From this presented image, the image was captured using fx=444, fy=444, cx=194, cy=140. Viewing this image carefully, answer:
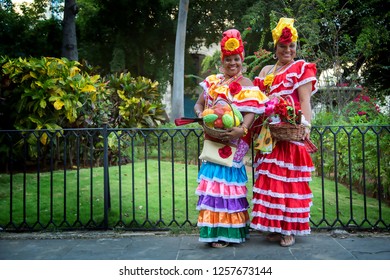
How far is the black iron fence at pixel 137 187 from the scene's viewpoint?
512cm

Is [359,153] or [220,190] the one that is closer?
[220,190]

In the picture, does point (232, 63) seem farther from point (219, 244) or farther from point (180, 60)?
point (180, 60)

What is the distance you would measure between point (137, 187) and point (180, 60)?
805cm

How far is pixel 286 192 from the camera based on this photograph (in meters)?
4.22

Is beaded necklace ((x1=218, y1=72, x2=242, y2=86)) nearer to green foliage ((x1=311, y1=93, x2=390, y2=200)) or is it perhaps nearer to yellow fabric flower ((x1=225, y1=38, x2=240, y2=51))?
yellow fabric flower ((x1=225, y1=38, x2=240, y2=51))

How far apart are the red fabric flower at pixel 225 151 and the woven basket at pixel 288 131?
44cm

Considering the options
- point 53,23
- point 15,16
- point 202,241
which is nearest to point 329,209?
point 202,241

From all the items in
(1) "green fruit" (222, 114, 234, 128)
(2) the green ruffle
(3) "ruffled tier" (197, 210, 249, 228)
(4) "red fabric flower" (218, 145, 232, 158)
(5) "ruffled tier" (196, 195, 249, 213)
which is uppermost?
(1) "green fruit" (222, 114, 234, 128)

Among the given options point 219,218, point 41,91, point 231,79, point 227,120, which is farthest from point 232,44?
point 41,91

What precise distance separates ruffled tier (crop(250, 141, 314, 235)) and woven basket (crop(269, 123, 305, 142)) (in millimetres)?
199

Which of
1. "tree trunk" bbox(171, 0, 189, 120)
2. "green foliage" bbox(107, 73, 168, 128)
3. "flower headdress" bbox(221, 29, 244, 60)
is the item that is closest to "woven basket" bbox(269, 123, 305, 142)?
"flower headdress" bbox(221, 29, 244, 60)

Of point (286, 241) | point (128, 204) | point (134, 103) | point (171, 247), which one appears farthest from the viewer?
point (134, 103)

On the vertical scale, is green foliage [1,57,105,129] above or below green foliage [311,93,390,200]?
above

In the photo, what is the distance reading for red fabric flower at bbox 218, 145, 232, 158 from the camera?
4184 millimetres
